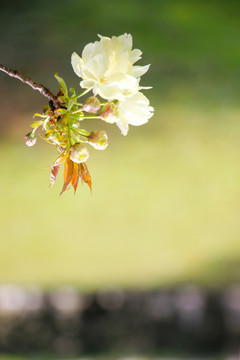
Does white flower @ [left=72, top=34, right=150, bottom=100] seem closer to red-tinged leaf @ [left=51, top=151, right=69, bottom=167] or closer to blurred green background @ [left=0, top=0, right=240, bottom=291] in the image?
red-tinged leaf @ [left=51, top=151, right=69, bottom=167]

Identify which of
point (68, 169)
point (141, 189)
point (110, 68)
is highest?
point (141, 189)

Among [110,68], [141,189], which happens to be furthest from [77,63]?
[141,189]

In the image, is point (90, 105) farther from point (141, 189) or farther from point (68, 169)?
point (141, 189)

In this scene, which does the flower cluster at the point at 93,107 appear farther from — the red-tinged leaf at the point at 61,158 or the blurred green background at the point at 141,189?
the blurred green background at the point at 141,189

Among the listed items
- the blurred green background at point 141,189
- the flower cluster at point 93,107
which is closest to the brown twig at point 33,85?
the flower cluster at point 93,107

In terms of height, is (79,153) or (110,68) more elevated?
(110,68)

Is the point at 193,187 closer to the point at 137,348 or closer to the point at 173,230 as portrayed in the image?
the point at 173,230
